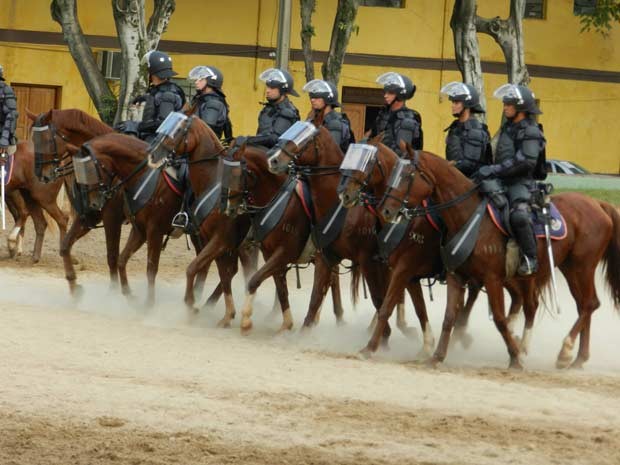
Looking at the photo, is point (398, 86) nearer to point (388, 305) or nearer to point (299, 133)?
point (299, 133)

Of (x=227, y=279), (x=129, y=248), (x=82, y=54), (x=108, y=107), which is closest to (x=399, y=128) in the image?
(x=227, y=279)

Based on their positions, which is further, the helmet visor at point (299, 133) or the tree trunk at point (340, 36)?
the tree trunk at point (340, 36)

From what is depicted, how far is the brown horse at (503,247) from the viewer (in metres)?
13.7

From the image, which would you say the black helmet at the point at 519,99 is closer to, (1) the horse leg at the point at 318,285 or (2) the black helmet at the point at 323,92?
(2) the black helmet at the point at 323,92

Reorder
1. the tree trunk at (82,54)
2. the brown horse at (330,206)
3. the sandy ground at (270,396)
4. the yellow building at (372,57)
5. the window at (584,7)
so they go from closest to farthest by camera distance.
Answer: the sandy ground at (270,396), the brown horse at (330,206), the tree trunk at (82,54), the yellow building at (372,57), the window at (584,7)

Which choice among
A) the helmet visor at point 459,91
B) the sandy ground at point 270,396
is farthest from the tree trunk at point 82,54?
the helmet visor at point 459,91

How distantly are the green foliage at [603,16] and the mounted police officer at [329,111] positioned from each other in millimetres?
24433

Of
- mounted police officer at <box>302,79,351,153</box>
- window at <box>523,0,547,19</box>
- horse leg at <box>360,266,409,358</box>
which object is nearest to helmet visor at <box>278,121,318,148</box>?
mounted police officer at <box>302,79,351,153</box>

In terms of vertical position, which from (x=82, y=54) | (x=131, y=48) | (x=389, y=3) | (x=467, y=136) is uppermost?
(x=389, y=3)

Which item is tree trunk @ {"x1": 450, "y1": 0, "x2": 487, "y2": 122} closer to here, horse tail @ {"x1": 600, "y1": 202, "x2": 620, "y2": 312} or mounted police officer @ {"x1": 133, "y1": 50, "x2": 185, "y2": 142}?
mounted police officer @ {"x1": 133, "y1": 50, "x2": 185, "y2": 142}

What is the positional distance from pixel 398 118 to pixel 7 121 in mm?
7436

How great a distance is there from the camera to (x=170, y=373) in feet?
40.8

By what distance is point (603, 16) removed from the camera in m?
38.9

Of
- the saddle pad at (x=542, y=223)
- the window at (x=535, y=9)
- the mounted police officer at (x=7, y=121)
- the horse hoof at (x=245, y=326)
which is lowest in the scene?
the horse hoof at (x=245, y=326)
